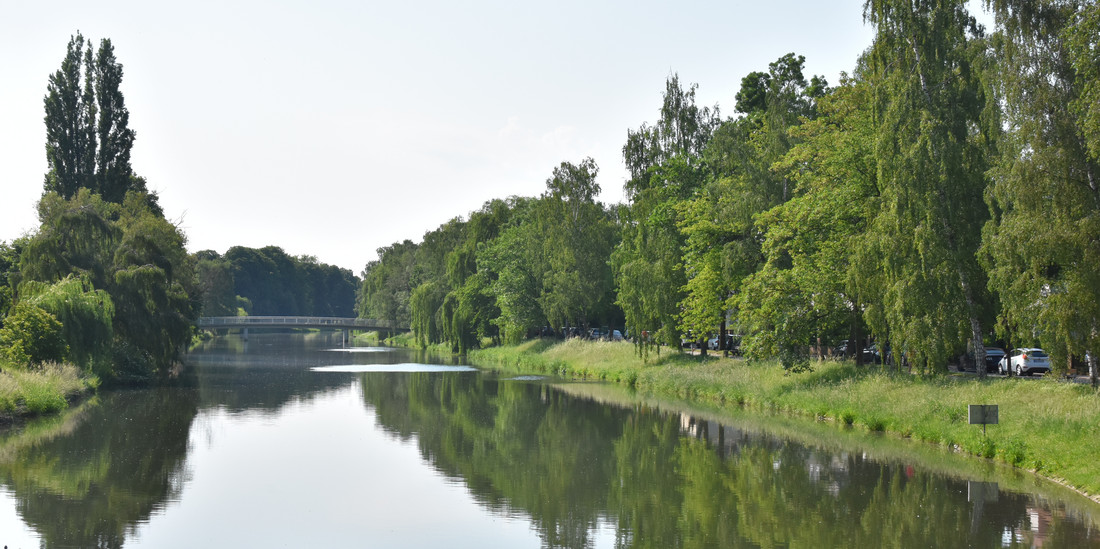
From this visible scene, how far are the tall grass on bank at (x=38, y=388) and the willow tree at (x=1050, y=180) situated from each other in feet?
100

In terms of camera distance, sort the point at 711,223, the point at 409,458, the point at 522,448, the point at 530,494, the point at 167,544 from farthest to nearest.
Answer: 1. the point at 711,223
2. the point at 522,448
3. the point at 409,458
4. the point at 530,494
5. the point at 167,544

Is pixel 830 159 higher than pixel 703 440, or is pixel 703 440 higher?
pixel 830 159

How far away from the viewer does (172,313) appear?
4850 cm

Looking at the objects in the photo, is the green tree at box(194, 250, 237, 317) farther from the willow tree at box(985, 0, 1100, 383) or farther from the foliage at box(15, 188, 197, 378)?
the willow tree at box(985, 0, 1100, 383)

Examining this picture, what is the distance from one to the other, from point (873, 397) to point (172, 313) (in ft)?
115

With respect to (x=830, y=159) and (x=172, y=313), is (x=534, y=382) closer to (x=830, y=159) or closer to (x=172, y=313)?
(x=172, y=313)

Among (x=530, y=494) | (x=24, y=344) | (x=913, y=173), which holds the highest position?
(x=913, y=173)

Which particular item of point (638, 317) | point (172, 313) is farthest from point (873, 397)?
point (172, 313)

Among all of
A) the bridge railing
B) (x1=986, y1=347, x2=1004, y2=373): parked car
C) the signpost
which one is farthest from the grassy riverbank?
→ the bridge railing

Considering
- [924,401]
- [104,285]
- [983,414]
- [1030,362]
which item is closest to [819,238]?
[924,401]

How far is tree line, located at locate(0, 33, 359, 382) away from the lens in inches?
1507

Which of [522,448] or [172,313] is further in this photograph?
[172,313]

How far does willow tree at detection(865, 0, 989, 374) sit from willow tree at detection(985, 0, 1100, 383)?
366 cm

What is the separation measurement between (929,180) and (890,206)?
1582mm
